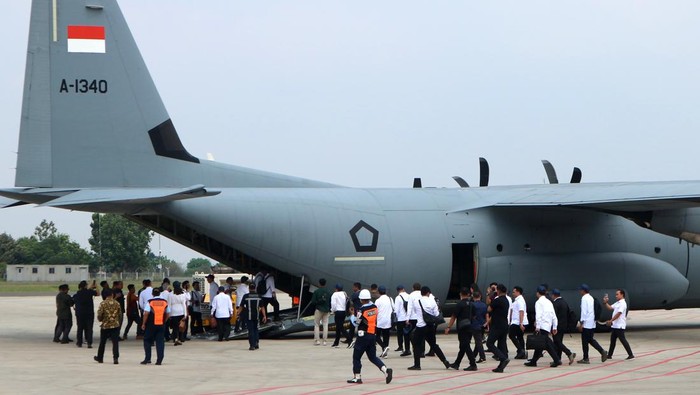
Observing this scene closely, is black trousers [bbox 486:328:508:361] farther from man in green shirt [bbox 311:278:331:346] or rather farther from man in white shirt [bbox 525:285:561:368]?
man in green shirt [bbox 311:278:331:346]

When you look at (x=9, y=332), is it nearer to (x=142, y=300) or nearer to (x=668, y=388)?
(x=142, y=300)

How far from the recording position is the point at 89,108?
22625mm

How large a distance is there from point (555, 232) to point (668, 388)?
11250mm

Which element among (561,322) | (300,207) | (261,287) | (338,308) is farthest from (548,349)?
(261,287)

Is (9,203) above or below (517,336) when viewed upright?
above

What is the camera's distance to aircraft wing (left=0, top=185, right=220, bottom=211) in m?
20.2

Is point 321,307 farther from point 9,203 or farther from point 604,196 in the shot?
point 9,203

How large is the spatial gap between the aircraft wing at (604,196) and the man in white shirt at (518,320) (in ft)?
Result: 17.2

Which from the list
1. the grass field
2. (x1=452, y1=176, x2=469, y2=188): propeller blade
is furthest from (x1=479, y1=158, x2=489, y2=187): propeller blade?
the grass field

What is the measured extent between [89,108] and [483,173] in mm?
11160

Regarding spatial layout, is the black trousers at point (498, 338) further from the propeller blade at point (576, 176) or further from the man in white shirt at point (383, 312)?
the propeller blade at point (576, 176)

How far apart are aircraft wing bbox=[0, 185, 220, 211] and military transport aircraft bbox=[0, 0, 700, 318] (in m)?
0.04

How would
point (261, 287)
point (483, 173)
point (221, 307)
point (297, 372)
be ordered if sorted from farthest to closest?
1. point (483, 173)
2. point (261, 287)
3. point (221, 307)
4. point (297, 372)

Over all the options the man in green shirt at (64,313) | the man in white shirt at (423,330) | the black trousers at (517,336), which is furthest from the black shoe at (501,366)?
the man in green shirt at (64,313)
